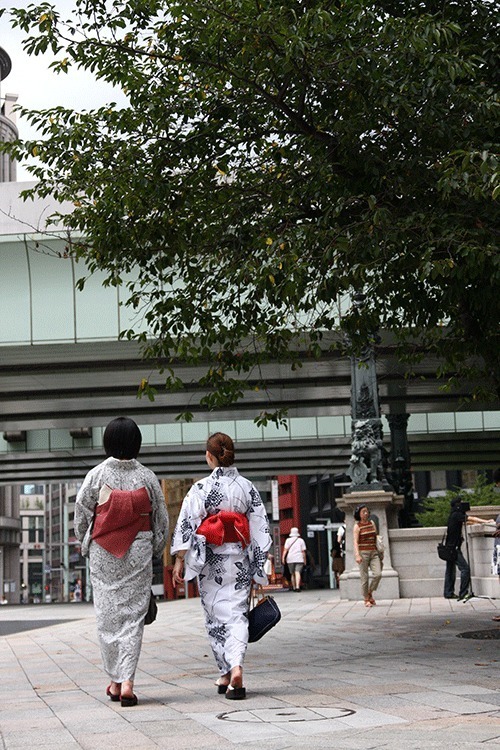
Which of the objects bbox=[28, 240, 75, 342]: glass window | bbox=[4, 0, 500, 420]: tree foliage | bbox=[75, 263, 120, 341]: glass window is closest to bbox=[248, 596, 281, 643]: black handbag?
bbox=[4, 0, 500, 420]: tree foliage

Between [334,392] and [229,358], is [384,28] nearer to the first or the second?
[229,358]

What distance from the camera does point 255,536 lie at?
7.66 metres

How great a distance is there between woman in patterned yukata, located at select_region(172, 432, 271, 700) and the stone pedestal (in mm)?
13780

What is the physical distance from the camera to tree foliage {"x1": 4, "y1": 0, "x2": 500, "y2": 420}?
938 cm

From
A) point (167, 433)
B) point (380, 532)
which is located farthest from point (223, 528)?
point (167, 433)

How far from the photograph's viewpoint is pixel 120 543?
7.22 m

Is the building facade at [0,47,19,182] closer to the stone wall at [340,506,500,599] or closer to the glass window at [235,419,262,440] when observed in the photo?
the glass window at [235,419,262,440]

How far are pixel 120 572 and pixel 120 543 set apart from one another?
0.19 meters

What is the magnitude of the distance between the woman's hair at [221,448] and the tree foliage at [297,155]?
6.59ft

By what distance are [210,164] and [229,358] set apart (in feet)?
6.63

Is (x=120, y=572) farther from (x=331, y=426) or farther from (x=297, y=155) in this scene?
(x=331, y=426)

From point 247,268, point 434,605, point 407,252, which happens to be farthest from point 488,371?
point 434,605

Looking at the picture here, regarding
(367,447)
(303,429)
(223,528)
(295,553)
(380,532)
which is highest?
(303,429)

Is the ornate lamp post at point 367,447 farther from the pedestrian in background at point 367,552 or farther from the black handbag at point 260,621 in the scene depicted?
the black handbag at point 260,621
